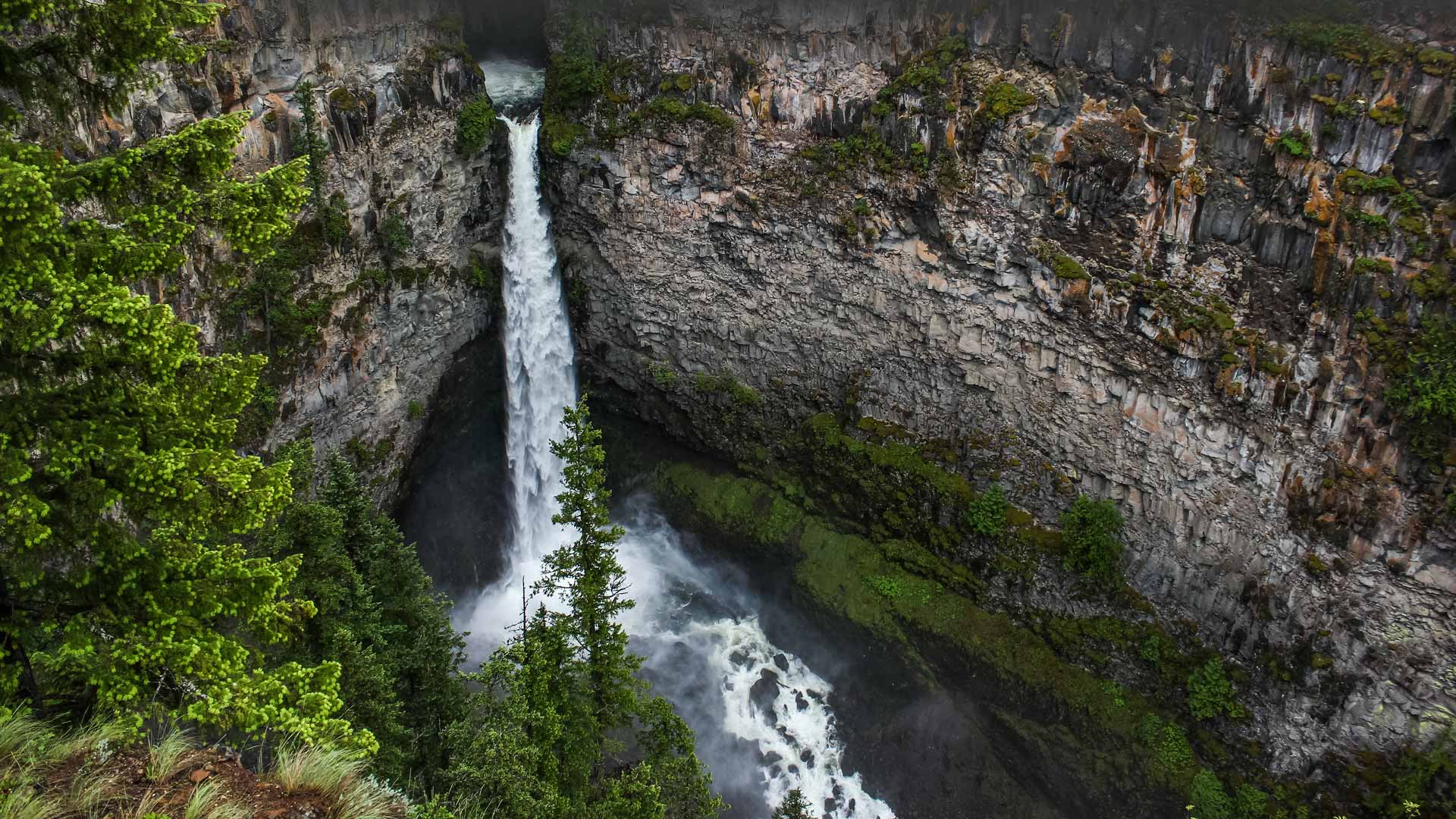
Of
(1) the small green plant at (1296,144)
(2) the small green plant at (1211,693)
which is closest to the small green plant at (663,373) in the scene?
(2) the small green plant at (1211,693)

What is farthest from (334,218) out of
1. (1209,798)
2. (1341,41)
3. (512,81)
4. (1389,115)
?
(1209,798)

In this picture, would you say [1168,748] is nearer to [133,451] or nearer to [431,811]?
[431,811]

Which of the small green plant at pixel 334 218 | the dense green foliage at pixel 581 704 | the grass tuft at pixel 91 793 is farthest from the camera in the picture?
the small green plant at pixel 334 218

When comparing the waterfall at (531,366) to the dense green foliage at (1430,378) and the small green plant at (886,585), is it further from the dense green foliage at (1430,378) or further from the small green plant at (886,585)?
the dense green foliage at (1430,378)

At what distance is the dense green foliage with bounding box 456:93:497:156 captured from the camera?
25.2m

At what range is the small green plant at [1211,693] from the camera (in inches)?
840

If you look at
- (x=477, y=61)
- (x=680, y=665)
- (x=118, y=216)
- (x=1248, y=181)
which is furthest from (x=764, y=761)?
(x=477, y=61)

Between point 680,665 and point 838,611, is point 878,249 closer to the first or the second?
point 838,611

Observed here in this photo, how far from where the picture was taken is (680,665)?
82.7 ft

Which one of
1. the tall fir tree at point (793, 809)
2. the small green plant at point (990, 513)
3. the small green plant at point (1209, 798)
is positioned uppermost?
the small green plant at point (990, 513)

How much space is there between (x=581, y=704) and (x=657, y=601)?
34.0ft

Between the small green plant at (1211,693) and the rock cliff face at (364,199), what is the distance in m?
21.9

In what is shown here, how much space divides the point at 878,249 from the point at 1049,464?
737cm

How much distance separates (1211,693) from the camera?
70.5 ft
